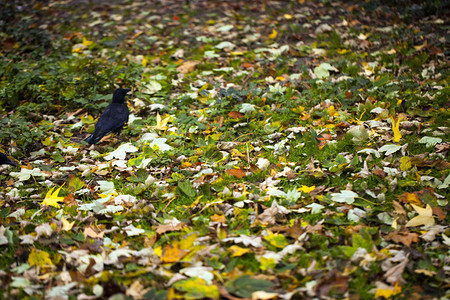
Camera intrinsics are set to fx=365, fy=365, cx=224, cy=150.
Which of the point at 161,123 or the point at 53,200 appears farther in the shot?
the point at 161,123

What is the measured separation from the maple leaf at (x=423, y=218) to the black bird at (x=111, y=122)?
9.68ft

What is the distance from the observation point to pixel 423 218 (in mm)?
2404

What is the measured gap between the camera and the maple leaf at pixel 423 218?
2.40 metres

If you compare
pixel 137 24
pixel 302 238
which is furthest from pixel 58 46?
pixel 302 238

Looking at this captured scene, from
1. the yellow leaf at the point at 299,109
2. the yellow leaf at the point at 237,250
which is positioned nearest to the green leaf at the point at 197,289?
the yellow leaf at the point at 237,250

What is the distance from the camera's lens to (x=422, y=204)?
102 inches

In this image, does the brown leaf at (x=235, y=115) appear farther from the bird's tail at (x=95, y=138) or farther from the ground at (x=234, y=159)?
the bird's tail at (x=95, y=138)

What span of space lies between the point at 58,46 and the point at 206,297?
19.0 ft

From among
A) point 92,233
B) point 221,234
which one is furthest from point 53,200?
point 221,234

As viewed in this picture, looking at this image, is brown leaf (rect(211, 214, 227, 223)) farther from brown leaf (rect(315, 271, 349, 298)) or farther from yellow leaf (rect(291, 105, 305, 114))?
yellow leaf (rect(291, 105, 305, 114))

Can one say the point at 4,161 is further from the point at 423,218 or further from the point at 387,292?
the point at 423,218

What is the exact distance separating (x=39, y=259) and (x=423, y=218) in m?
2.48

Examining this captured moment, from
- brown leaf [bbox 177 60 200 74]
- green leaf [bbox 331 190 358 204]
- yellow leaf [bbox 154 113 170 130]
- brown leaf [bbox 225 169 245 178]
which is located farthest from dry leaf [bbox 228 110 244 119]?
green leaf [bbox 331 190 358 204]

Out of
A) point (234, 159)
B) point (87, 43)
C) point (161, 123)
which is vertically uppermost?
point (87, 43)
